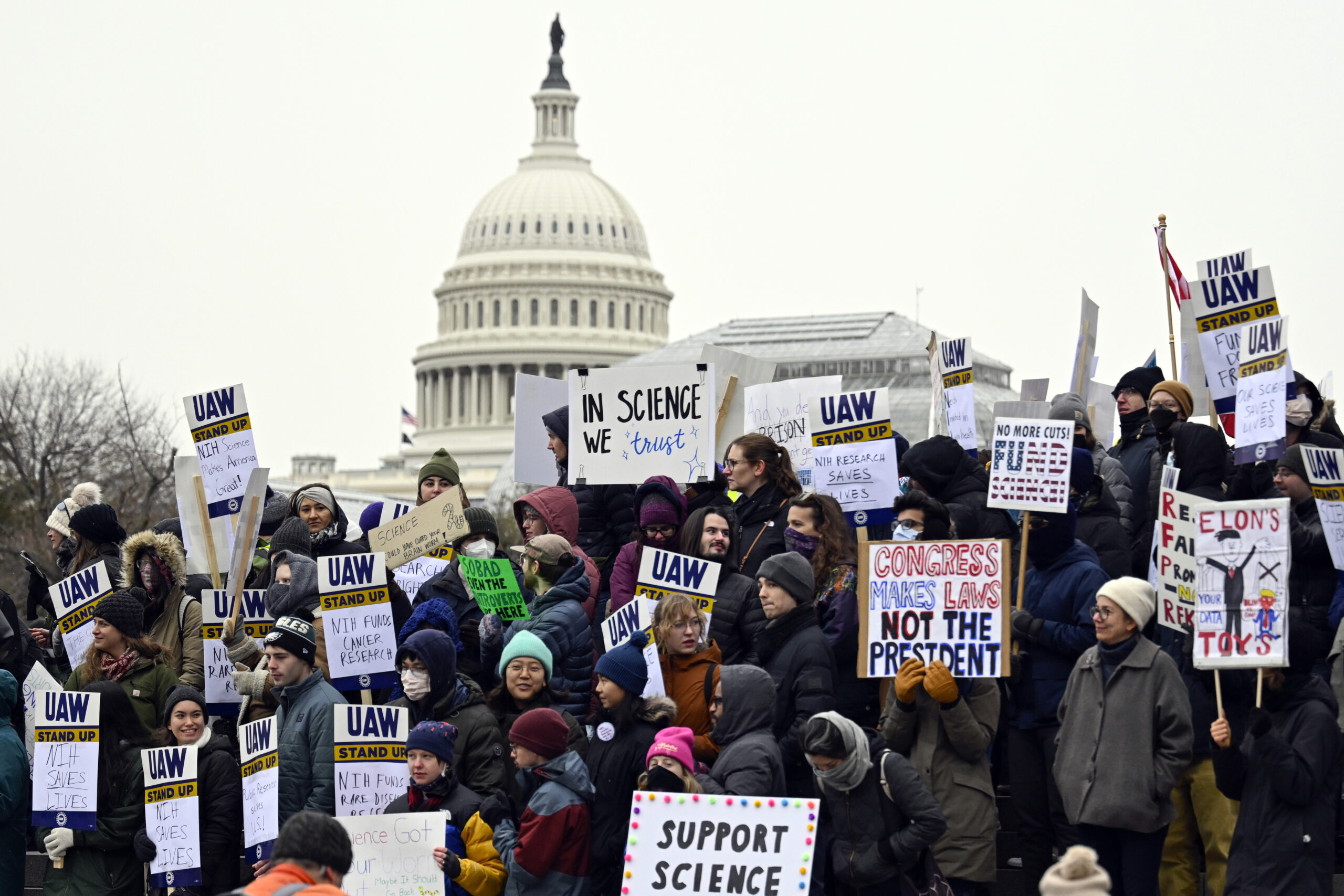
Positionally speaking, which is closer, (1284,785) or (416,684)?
(1284,785)

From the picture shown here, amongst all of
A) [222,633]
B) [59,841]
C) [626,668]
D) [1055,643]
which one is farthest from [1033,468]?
[59,841]

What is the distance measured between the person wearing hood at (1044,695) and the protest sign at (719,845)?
1.71m

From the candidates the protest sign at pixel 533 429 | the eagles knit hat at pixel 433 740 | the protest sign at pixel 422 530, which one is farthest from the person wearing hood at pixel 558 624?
the protest sign at pixel 533 429

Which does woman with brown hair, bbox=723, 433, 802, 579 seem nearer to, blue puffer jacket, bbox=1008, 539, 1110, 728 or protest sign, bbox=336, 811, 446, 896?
blue puffer jacket, bbox=1008, 539, 1110, 728

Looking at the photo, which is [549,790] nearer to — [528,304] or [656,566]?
[656,566]

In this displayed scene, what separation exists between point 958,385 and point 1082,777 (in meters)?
5.25

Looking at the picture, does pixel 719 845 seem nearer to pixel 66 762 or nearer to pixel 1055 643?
pixel 1055 643

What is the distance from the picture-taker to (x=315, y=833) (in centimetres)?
749

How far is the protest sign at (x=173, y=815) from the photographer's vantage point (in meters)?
10.5

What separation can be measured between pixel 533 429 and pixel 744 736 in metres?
5.62

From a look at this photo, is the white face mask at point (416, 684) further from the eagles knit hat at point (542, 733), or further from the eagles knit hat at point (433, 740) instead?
the eagles knit hat at point (542, 733)

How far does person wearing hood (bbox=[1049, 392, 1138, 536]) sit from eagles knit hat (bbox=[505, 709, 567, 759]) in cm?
334

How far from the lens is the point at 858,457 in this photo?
39.9 ft

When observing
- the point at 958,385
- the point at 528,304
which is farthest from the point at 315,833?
the point at 528,304
